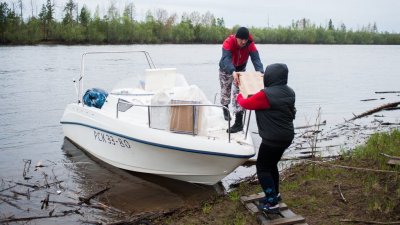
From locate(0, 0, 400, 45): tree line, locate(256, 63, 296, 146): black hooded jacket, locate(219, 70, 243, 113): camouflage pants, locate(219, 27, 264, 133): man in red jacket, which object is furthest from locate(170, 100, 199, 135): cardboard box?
locate(0, 0, 400, 45): tree line

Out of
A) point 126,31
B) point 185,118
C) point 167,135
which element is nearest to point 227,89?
point 185,118

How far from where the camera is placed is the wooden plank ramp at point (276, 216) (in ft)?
16.9

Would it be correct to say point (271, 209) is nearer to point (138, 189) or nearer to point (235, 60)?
point (235, 60)

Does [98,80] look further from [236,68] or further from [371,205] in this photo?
[371,205]

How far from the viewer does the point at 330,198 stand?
5922mm

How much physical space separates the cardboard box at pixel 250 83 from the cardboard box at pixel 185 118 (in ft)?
3.61

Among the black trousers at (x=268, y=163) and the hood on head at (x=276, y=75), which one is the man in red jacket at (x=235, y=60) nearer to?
the hood on head at (x=276, y=75)

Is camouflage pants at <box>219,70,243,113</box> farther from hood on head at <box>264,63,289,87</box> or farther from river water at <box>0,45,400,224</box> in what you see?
hood on head at <box>264,63,289,87</box>

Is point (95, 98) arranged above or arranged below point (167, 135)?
above

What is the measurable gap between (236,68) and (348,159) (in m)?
2.59

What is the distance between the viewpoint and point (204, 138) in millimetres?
7062

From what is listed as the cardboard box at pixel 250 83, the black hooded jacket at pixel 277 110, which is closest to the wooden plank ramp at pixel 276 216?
the black hooded jacket at pixel 277 110

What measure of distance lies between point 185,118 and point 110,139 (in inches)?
79.7

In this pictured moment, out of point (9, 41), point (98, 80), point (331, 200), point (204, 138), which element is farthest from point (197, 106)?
point (9, 41)
